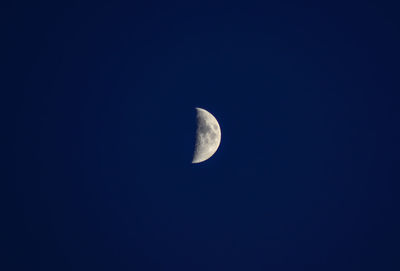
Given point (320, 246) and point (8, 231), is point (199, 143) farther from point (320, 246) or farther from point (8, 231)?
point (8, 231)

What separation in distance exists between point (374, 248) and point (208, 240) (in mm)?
4657

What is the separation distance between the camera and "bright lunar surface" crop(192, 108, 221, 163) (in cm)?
558

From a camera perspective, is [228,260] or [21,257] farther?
[228,260]

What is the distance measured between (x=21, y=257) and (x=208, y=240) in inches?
185

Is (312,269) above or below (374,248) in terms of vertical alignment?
below

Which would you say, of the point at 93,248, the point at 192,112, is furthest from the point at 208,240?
the point at 192,112

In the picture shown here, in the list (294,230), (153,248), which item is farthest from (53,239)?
(294,230)

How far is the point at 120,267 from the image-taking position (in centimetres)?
582

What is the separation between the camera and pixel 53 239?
5633 millimetres

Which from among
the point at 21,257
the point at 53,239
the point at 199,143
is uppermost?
the point at 199,143

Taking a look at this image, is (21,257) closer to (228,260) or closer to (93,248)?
(93,248)

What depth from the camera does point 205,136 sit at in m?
5.59

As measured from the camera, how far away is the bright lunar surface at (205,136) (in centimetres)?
558

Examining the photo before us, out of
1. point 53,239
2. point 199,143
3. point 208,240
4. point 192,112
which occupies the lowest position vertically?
point 53,239
